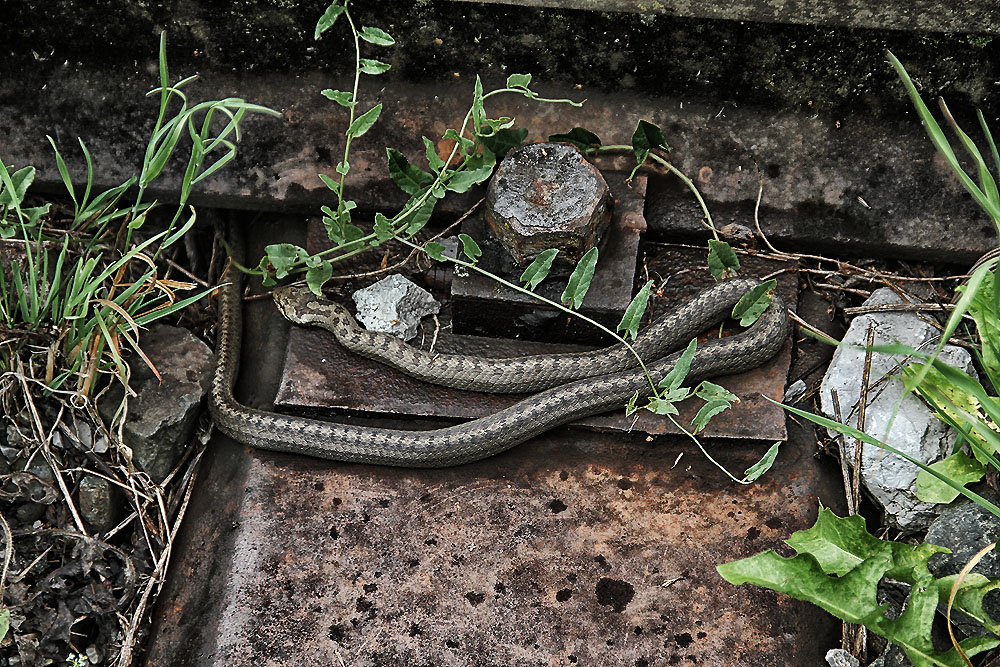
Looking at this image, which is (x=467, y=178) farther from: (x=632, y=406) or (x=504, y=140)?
(x=632, y=406)

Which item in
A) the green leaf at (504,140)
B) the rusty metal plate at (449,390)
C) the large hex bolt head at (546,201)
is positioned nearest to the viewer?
the large hex bolt head at (546,201)

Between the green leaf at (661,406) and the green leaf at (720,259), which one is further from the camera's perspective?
the green leaf at (720,259)

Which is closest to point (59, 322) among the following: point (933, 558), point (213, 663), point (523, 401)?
point (213, 663)

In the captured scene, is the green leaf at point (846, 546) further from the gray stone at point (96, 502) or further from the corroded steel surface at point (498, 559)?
the gray stone at point (96, 502)

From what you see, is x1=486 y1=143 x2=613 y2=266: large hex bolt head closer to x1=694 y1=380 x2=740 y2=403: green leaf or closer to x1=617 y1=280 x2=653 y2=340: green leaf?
x1=617 y1=280 x2=653 y2=340: green leaf

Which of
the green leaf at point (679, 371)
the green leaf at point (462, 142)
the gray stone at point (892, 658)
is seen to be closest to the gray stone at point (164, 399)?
the green leaf at point (462, 142)

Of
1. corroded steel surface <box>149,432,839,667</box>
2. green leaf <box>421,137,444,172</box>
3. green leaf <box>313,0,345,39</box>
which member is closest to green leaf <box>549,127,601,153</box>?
green leaf <box>421,137,444,172</box>

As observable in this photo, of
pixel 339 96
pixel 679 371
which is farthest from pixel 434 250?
pixel 679 371
